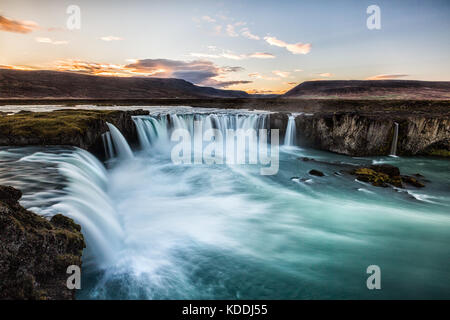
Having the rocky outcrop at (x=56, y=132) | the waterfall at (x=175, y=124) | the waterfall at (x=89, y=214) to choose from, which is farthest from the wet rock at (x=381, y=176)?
the rocky outcrop at (x=56, y=132)

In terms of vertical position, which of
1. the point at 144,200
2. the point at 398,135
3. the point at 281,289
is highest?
the point at 398,135

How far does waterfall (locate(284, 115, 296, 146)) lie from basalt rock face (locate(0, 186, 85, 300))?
Result: 2349 cm

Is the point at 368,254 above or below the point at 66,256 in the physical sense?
below

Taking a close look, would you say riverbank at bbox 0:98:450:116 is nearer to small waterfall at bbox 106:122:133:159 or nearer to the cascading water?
the cascading water

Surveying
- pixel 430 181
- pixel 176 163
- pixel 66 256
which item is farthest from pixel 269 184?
pixel 66 256

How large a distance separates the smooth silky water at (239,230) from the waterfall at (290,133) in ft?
35.6

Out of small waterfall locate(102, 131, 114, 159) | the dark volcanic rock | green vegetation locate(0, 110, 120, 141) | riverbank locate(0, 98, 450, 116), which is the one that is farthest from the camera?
riverbank locate(0, 98, 450, 116)

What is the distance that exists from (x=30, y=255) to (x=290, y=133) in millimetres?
24507

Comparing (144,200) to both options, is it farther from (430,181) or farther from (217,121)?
(217,121)

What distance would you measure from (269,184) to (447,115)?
19170 millimetres

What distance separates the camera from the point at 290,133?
1006 inches

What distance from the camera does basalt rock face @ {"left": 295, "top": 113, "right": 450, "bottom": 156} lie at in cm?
2009

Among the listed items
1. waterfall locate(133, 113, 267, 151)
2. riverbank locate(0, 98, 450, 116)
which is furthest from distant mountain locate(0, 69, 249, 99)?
waterfall locate(133, 113, 267, 151)

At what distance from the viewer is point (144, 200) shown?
36.3 feet
